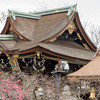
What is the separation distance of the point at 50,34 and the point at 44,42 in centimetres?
63

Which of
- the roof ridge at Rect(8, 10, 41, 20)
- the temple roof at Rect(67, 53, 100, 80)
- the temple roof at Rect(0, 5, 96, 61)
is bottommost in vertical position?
the temple roof at Rect(67, 53, 100, 80)

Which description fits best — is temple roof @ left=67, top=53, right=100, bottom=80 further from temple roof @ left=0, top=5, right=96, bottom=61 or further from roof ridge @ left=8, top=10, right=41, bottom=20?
roof ridge @ left=8, top=10, right=41, bottom=20

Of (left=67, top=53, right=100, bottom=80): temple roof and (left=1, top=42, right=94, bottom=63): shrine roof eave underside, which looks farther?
(left=1, top=42, right=94, bottom=63): shrine roof eave underside

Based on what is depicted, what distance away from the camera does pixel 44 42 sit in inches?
466

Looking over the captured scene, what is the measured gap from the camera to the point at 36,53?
35.2 feet

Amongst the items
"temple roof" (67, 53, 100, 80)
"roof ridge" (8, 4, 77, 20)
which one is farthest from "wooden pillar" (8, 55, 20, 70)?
"temple roof" (67, 53, 100, 80)

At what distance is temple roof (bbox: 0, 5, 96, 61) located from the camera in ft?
38.1

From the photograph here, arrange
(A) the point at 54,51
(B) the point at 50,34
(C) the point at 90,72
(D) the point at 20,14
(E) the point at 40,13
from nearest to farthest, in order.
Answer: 1. (C) the point at 90,72
2. (A) the point at 54,51
3. (B) the point at 50,34
4. (D) the point at 20,14
5. (E) the point at 40,13

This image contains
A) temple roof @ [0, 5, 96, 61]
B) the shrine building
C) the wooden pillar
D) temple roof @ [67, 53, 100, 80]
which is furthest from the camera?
the wooden pillar

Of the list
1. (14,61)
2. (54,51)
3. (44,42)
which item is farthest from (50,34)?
(14,61)

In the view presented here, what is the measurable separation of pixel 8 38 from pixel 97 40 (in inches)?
702

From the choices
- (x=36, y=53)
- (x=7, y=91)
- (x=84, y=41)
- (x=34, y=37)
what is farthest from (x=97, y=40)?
(x=7, y=91)

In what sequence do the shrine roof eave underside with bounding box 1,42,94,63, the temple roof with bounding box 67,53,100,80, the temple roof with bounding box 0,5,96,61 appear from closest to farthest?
the temple roof with bounding box 67,53,100,80
the shrine roof eave underside with bounding box 1,42,94,63
the temple roof with bounding box 0,5,96,61

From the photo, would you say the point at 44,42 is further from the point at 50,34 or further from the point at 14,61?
the point at 14,61
